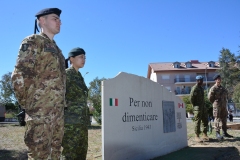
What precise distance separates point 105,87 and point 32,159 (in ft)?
5.79

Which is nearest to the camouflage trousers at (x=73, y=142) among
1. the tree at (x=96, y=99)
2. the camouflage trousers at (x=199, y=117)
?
the camouflage trousers at (x=199, y=117)

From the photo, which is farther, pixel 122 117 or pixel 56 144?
pixel 122 117

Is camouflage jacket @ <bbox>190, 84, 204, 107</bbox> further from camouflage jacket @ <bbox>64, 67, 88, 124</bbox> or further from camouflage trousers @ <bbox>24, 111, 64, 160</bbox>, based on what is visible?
camouflage trousers @ <bbox>24, 111, 64, 160</bbox>

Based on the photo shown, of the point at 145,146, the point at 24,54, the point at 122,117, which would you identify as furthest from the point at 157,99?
the point at 24,54

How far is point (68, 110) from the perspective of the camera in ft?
9.21

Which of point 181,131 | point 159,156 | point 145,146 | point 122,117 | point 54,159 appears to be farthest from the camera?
point 181,131

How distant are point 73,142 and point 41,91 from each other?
993mm

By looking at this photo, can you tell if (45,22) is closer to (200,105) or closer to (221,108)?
(200,105)

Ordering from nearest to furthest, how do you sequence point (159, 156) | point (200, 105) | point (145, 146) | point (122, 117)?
1. point (122, 117)
2. point (145, 146)
3. point (159, 156)
4. point (200, 105)

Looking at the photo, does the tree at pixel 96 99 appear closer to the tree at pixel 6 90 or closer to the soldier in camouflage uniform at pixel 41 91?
the tree at pixel 6 90

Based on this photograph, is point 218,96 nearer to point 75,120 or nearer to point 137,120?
point 137,120

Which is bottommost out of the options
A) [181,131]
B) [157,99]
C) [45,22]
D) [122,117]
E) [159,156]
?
[159,156]

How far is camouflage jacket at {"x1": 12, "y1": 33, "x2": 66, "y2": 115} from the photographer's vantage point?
1.89 metres

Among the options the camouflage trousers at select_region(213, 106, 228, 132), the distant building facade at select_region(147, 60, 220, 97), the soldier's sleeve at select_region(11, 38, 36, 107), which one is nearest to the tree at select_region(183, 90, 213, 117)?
the camouflage trousers at select_region(213, 106, 228, 132)
